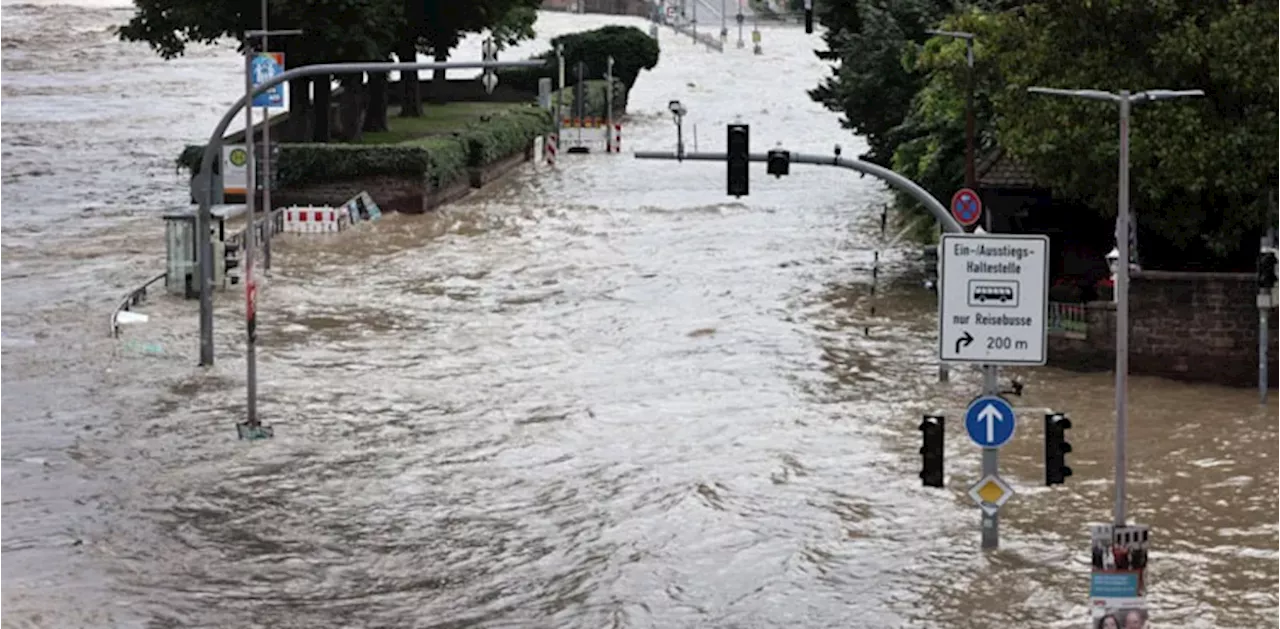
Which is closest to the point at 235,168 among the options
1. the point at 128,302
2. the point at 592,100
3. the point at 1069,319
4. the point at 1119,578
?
the point at 128,302

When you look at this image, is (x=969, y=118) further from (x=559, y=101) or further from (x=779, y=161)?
(x=559, y=101)

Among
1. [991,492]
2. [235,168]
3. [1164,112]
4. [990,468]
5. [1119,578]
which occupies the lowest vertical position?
[1119,578]

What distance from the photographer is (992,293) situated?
31.2 metres

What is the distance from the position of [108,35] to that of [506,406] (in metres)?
117

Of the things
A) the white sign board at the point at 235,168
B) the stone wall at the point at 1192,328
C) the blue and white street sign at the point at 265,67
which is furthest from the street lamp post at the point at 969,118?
the blue and white street sign at the point at 265,67

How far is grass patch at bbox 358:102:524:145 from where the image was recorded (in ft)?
261

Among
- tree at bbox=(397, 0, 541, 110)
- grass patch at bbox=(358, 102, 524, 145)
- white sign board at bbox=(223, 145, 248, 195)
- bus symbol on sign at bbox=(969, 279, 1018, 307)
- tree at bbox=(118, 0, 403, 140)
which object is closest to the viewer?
bus symbol on sign at bbox=(969, 279, 1018, 307)

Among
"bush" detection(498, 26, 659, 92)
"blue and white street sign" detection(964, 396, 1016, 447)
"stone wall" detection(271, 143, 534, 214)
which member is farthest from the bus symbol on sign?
"bush" detection(498, 26, 659, 92)

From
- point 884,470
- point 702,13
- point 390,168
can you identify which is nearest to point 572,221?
point 390,168

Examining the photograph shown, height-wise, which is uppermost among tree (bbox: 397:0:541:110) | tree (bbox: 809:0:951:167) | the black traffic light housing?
tree (bbox: 397:0:541:110)

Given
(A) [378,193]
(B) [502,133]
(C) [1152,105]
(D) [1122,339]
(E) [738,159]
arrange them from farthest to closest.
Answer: (B) [502,133], (A) [378,193], (C) [1152,105], (E) [738,159], (D) [1122,339]

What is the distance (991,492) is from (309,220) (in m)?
35.5

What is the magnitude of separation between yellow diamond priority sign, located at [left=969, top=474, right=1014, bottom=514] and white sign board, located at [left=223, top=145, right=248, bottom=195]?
19871 mm

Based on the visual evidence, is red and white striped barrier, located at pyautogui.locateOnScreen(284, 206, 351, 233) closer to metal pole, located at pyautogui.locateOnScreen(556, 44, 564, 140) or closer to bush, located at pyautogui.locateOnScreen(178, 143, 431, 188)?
bush, located at pyautogui.locateOnScreen(178, 143, 431, 188)
